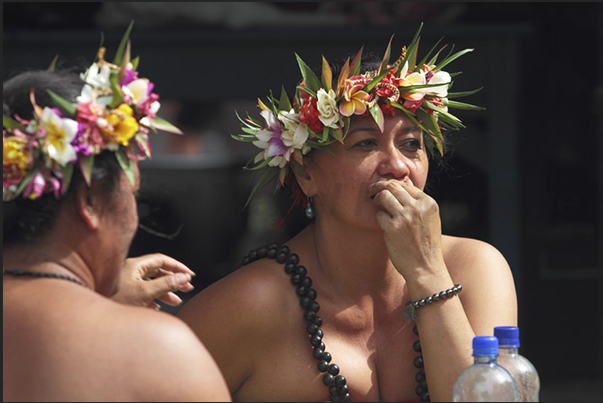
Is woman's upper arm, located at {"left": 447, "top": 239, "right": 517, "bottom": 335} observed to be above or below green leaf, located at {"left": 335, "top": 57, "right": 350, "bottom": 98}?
below

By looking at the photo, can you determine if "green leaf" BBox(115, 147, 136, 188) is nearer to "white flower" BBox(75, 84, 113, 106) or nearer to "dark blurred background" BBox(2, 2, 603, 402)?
"white flower" BBox(75, 84, 113, 106)

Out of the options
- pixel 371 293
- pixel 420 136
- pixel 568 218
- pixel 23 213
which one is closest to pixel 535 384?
pixel 371 293

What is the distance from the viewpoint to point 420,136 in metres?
3.08

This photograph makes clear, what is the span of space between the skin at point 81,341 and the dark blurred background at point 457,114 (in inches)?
58.8

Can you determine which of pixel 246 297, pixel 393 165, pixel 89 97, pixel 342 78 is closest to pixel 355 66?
pixel 342 78

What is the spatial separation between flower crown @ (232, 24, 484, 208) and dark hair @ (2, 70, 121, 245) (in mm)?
1045

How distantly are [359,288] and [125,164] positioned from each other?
1275 mm

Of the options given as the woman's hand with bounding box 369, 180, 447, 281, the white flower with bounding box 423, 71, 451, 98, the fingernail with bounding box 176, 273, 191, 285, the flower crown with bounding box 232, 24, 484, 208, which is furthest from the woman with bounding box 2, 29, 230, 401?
the white flower with bounding box 423, 71, 451, 98

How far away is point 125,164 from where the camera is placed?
221cm

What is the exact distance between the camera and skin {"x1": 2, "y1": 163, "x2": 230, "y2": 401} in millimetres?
1943

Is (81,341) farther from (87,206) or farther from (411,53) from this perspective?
(411,53)

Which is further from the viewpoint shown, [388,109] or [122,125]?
[388,109]

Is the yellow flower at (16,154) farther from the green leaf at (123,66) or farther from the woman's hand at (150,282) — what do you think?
the woman's hand at (150,282)

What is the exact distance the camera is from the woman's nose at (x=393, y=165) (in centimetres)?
298
